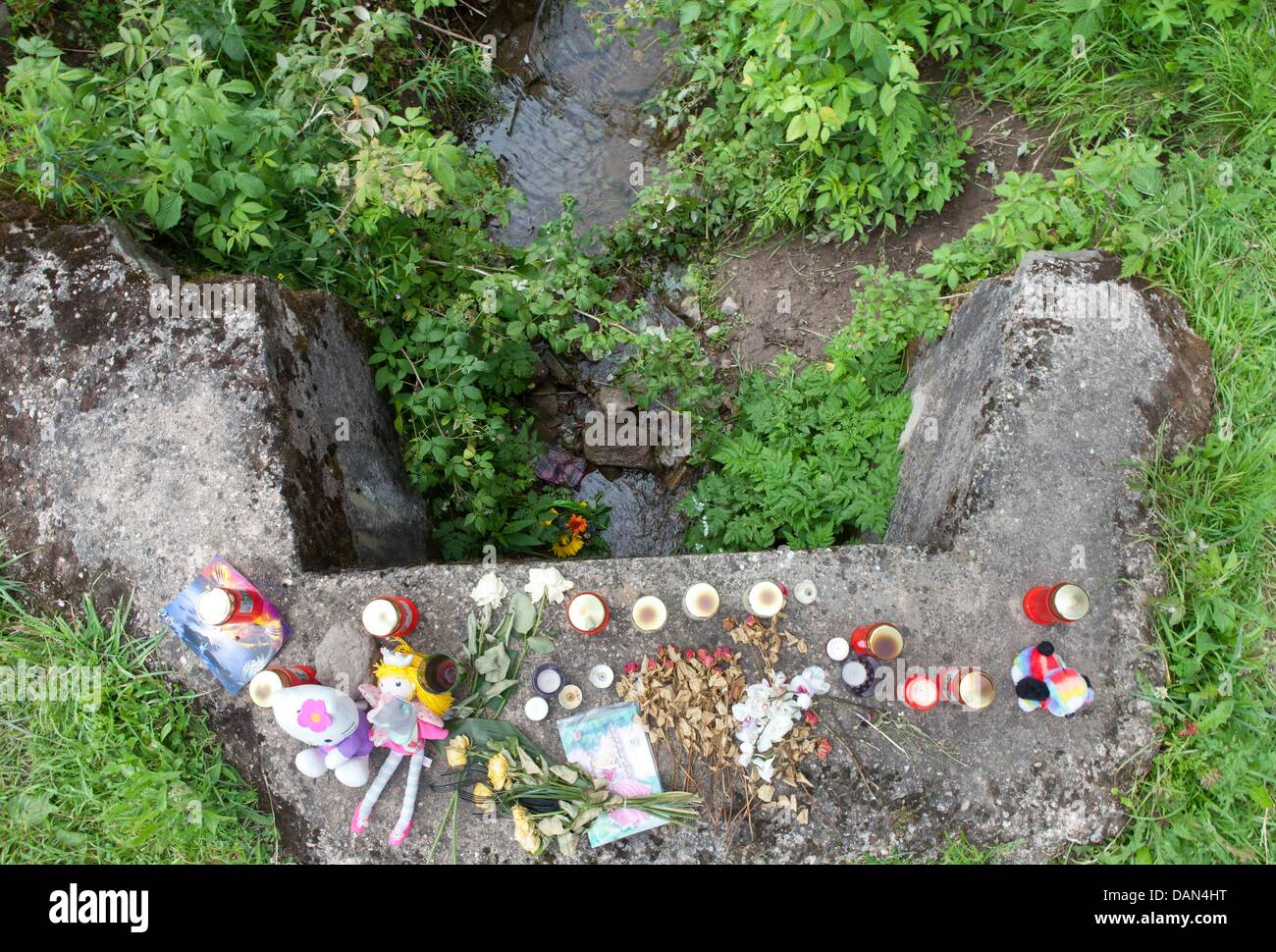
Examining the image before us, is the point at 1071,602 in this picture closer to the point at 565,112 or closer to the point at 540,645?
the point at 540,645

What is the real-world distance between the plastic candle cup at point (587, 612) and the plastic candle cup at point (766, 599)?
1.79 feet

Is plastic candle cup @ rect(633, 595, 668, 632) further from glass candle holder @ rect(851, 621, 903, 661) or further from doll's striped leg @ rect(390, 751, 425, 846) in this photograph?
doll's striped leg @ rect(390, 751, 425, 846)

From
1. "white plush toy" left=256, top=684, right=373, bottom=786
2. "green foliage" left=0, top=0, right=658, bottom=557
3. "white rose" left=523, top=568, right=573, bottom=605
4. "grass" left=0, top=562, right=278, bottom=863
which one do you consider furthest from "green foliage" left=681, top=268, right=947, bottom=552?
"grass" left=0, top=562, right=278, bottom=863

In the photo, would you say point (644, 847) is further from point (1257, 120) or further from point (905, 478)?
point (1257, 120)

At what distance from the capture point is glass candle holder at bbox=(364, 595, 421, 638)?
8.77 ft

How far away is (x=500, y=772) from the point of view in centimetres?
261

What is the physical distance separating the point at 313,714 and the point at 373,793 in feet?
1.57

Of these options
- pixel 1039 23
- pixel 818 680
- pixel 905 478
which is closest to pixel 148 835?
pixel 818 680

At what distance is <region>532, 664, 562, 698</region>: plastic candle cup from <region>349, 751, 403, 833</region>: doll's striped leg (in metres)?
0.54

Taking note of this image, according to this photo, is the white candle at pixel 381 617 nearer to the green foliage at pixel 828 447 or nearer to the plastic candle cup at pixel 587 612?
the plastic candle cup at pixel 587 612

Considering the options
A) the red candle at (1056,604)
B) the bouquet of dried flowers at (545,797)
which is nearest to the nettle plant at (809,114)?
the red candle at (1056,604)

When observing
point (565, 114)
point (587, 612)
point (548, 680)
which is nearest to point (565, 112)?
point (565, 114)

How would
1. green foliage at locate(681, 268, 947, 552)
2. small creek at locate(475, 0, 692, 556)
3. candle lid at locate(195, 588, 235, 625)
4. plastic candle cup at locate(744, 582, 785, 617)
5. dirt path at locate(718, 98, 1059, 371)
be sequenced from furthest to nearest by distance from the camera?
small creek at locate(475, 0, 692, 556) → dirt path at locate(718, 98, 1059, 371) → green foliage at locate(681, 268, 947, 552) → plastic candle cup at locate(744, 582, 785, 617) → candle lid at locate(195, 588, 235, 625)

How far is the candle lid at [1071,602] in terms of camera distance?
2.55 m
